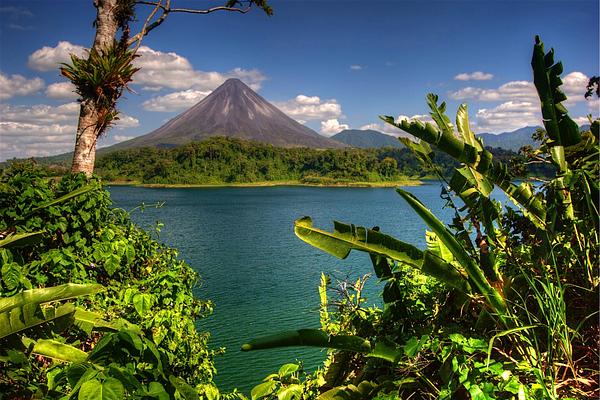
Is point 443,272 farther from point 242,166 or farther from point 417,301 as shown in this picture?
point 242,166

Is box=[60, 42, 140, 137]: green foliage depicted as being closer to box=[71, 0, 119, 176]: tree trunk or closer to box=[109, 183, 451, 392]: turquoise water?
box=[71, 0, 119, 176]: tree trunk

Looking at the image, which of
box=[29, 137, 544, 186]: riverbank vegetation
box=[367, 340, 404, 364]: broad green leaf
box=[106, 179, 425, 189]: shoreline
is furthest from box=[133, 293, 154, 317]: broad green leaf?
box=[29, 137, 544, 186]: riverbank vegetation

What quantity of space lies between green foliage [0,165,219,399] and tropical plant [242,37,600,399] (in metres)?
0.68

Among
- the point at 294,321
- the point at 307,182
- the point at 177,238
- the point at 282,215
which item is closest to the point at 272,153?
the point at 307,182

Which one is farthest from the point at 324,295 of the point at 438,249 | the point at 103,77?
the point at 103,77

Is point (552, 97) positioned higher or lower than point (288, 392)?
higher

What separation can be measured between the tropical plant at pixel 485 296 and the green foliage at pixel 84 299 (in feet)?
2.24

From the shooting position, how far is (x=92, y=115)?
4.73 metres

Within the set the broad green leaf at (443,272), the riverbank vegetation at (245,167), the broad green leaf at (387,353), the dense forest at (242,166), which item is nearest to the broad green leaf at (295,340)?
the broad green leaf at (387,353)

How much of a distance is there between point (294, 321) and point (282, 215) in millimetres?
29940

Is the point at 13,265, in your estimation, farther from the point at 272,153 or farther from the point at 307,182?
the point at 272,153

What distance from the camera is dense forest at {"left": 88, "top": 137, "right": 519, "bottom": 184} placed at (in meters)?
94.9

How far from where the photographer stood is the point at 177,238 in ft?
85.1

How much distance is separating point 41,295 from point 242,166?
98670 millimetres
